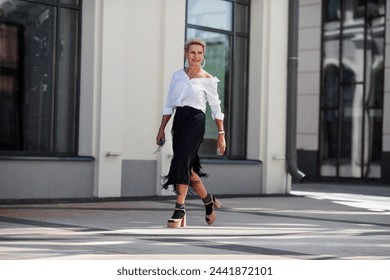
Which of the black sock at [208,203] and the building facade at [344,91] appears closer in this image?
the black sock at [208,203]

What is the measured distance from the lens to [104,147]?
44.5 ft

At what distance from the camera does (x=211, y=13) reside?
51.9ft

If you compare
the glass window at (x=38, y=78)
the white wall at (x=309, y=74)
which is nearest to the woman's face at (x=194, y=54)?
the glass window at (x=38, y=78)

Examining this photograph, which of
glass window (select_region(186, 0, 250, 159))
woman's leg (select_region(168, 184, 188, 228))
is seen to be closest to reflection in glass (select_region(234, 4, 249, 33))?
glass window (select_region(186, 0, 250, 159))

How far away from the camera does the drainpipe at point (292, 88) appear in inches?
652

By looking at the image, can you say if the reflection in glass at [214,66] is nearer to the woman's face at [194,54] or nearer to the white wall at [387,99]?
the woman's face at [194,54]

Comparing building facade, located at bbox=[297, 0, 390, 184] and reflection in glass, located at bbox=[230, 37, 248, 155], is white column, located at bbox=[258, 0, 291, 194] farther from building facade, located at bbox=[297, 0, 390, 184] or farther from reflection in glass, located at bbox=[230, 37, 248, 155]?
building facade, located at bbox=[297, 0, 390, 184]

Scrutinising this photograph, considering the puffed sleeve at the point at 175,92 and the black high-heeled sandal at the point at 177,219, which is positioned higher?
the puffed sleeve at the point at 175,92

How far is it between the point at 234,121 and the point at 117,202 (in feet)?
13.3

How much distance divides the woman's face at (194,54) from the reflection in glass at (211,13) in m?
6.45

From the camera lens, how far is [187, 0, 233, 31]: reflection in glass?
15.4 metres

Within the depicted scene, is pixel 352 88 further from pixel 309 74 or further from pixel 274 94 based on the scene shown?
pixel 274 94
